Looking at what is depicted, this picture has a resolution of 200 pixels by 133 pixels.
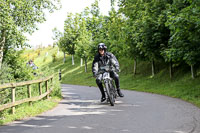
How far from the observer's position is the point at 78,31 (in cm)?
4838

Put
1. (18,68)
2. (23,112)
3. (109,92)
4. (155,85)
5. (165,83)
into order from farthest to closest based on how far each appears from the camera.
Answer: (155,85) → (165,83) → (18,68) → (109,92) → (23,112)

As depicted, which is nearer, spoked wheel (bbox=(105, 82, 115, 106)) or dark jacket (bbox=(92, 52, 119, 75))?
spoked wheel (bbox=(105, 82, 115, 106))

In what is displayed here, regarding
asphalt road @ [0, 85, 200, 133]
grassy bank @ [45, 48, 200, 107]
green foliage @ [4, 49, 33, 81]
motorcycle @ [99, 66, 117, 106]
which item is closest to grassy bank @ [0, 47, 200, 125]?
grassy bank @ [45, 48, 200, 107]

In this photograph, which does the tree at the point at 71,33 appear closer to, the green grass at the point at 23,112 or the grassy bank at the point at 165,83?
the grassy bank at the point at 165,83

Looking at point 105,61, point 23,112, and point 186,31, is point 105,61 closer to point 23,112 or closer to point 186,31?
point 23,112

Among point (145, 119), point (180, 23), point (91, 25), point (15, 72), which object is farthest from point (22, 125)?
point (91, 25)

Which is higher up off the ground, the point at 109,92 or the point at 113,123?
the point at 109,92

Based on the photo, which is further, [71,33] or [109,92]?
[71,33]

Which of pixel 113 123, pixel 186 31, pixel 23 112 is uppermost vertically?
pixel 186 31

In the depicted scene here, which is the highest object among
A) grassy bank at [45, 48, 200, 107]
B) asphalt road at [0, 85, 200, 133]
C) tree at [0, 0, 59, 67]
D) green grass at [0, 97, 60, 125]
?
tree at [0, 0, 59, 67]

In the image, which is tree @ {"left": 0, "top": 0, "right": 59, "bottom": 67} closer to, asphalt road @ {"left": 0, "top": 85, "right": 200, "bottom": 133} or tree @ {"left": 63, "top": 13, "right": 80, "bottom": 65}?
asphalt road @ {"left": 0, "top": 85, "right": 200, "bottom": 133}

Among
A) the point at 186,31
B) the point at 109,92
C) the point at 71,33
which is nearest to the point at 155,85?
the point at 186,31

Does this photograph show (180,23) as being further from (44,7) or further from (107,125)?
(44,7)

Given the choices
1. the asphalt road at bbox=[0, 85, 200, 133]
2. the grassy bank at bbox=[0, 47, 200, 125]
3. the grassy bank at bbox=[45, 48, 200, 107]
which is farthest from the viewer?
the grassy bank at bbox=[45, 48, 200, 107]
